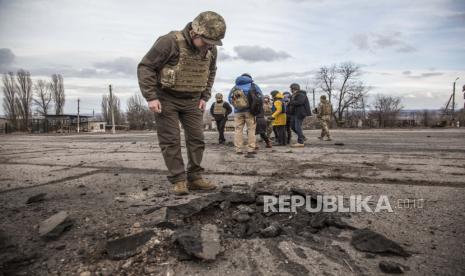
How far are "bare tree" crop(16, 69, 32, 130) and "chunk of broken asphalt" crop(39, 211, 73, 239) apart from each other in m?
57.8

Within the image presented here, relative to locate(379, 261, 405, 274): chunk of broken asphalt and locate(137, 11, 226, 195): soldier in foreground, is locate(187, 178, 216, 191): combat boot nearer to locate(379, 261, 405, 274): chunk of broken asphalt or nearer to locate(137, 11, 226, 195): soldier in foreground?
locate(137, 11, 226, 195): soldier in foreground

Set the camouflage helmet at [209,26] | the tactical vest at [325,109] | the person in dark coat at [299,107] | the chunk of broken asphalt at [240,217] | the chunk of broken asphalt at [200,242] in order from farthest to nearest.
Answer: the tactical vest at [325,109] → the person in dark coat at [299,107] → the camouflage helmet at [209,26] → the chunk of broken asphalt at [240,217] → the chunk of broken asphalt at [200,242]

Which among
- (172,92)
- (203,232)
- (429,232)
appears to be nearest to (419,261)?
(429,232)

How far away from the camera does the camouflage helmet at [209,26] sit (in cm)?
293

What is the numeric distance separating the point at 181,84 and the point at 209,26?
598mm

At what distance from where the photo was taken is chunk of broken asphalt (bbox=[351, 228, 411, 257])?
181 cm

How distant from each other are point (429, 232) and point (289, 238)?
0.91 metres

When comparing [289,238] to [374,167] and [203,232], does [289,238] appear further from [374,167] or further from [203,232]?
[374,167]

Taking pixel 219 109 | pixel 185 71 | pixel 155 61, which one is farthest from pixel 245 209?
pixel 219 109

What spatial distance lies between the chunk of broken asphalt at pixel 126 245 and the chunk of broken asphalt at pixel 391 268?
1294mm

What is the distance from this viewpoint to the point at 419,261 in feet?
5.66

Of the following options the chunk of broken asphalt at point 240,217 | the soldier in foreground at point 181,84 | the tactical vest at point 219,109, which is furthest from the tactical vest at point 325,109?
the chunk of broken asphalt at point 240,217

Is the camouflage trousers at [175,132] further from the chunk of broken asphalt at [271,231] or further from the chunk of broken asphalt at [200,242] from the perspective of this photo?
the chunk of broken asphalt at [271,231]

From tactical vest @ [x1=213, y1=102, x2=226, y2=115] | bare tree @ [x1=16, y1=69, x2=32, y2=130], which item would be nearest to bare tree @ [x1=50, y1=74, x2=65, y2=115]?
bare tree @ [x1=16, y1=69, x2=32, y2=130]
